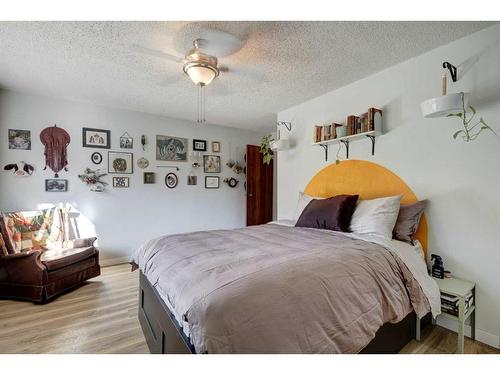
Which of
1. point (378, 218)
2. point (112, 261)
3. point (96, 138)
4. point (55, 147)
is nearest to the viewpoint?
point (378, 218)

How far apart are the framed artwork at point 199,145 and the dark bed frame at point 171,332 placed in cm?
275

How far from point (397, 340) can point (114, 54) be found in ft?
10.2

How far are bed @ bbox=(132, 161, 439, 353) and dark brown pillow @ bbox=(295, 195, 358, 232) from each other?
0.48 ft

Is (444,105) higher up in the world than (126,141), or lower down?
lower down

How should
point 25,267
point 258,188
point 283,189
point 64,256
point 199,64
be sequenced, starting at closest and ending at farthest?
1. point 199,64
2. point 25,267
3. point 64,256
4. point 283,189
5. point 258,188

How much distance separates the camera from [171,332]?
1226 millimetres

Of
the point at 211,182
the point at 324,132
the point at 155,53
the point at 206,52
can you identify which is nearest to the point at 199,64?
the point at 206,52

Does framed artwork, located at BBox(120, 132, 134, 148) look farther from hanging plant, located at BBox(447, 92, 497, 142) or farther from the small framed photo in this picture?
hanging plant, located at BBox(447, 92, 497, 142)

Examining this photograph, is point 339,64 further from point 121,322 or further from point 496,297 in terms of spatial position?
point 121,322

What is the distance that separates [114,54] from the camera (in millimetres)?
2092

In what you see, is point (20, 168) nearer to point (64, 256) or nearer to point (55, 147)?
point (55, 147)

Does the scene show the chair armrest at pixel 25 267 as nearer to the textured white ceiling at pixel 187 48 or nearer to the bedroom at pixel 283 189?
the bedroom at pixel 283 189

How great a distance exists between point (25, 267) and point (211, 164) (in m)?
2.83
